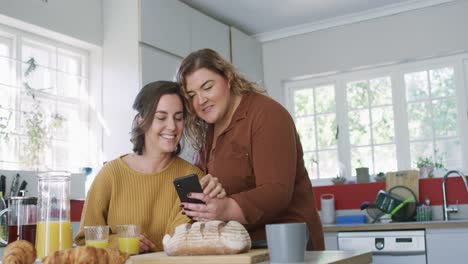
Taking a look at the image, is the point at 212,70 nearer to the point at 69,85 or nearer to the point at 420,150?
the point at 69,85

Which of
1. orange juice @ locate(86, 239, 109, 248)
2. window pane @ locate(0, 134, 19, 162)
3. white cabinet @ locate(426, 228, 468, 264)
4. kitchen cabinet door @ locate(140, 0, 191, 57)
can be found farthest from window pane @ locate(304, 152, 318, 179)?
orange juice @ locate(86, 239, 109, 248)

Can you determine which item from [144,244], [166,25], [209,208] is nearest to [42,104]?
[166,25]

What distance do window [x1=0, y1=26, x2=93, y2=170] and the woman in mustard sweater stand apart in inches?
91.7

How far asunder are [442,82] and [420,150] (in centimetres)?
73

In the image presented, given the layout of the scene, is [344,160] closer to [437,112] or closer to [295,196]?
[437,112]

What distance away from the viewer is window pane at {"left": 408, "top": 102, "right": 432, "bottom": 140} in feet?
18.1

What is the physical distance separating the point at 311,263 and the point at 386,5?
4.90 metres

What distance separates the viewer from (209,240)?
4.20 feet

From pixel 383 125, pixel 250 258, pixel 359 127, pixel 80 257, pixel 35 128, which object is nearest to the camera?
pixel 80 257

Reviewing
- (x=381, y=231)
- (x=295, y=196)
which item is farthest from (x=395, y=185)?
(x=295, y=196)

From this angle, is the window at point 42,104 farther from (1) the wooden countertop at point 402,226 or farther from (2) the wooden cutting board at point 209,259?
(2) the wooden cutting board at point 209,259

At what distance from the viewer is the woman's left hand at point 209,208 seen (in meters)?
1.48

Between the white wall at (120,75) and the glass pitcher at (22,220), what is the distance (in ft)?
9.64

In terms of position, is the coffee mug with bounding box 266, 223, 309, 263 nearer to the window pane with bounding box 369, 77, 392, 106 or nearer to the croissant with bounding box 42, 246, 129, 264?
the croissant with bounding box 42, 246, 129, 264
